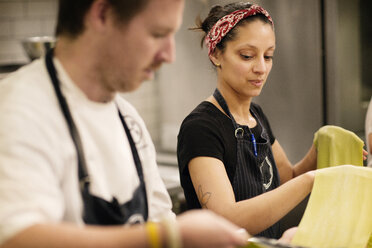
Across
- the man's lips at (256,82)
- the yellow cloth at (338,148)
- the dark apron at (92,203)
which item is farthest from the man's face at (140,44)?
the yellow cloth at (338,148)

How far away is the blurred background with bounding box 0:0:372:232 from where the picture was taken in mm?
2621

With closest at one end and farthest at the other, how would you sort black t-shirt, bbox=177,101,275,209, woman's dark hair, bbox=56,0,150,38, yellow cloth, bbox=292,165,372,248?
1. woman's dark hair, bbox=56,0,150,38
2. yellow cloth, bbox=292,165,372,248
3. black t-shirt, bbox=177,101,275,209

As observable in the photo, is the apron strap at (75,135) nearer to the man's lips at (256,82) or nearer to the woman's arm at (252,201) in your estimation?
the woman's arm at (252,201)

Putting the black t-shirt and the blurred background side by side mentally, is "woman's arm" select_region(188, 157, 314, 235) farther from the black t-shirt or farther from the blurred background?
the blurred background

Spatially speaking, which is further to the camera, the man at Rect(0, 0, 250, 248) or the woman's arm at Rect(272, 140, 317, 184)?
the woman's arm at Rect(272, 140, 317, 184)

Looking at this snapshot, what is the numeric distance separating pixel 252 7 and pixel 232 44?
15 cm

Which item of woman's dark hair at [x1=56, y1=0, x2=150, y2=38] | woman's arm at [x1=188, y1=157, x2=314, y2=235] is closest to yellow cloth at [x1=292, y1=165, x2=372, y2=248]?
woman's arm at [x1=188, y1=157, x2=314, y2=235]

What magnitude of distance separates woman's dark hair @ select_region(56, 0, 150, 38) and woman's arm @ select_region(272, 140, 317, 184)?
1.12 m

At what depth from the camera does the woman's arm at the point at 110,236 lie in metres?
0.74

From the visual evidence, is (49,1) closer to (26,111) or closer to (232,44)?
(232,44)

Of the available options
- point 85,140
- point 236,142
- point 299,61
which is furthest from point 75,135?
point 299,61

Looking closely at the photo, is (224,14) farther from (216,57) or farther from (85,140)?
(85,140)

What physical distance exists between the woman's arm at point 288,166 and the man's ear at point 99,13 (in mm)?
1121

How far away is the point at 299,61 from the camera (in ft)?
8.74
